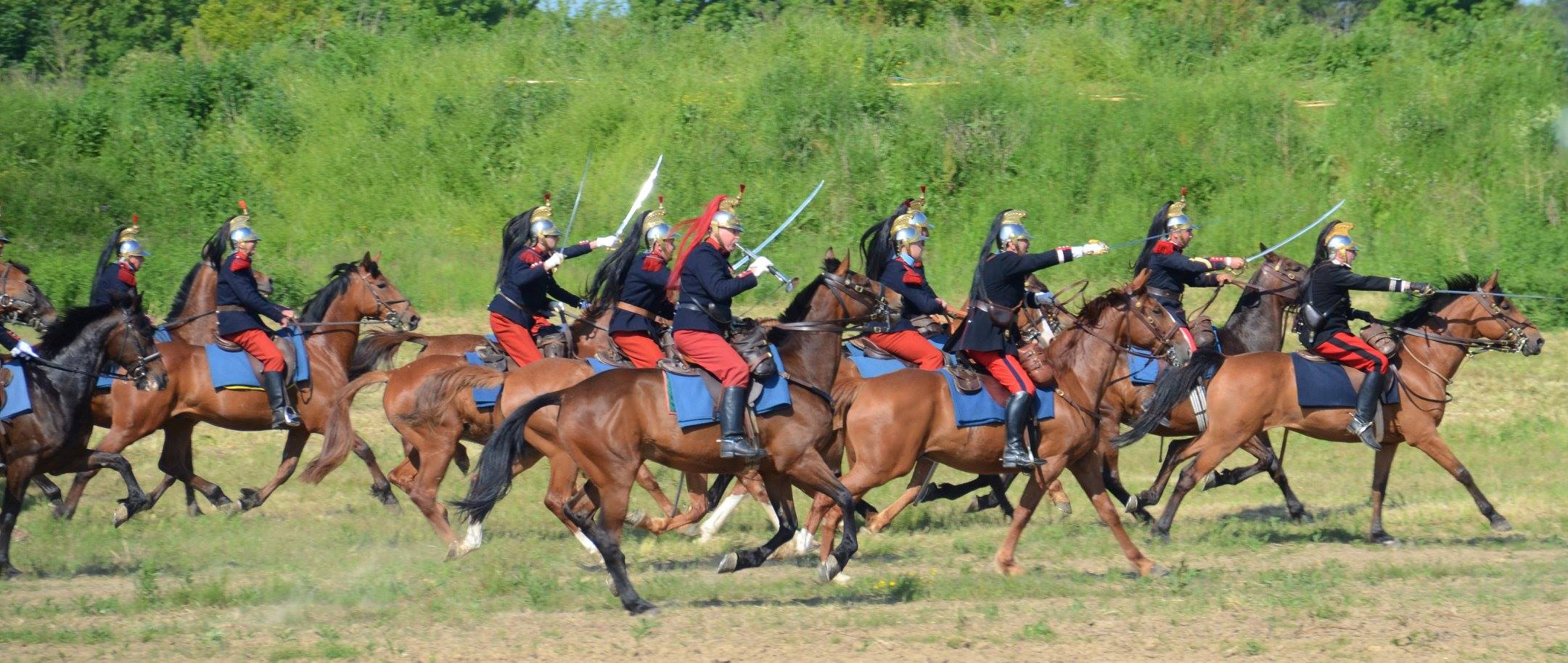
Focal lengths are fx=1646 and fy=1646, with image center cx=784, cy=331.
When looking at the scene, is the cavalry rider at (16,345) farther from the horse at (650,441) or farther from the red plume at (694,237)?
the red plume at (694,237)

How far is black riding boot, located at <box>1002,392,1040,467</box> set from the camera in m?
11.7

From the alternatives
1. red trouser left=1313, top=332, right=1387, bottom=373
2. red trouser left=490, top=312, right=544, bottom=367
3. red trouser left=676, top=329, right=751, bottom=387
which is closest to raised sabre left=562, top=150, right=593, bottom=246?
red trouser left=490, top=312, right=544, bottom=367

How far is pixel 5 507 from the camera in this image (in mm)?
12156

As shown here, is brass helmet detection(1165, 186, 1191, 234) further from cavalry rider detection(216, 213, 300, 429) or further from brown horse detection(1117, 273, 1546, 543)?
cavalry rider detection(216, 213, 300, 429)

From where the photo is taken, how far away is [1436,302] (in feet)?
47.8

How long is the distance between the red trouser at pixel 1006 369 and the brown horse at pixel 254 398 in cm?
629

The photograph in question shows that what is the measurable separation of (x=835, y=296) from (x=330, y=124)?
66.3 feet

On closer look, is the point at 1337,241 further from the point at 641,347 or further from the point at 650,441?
the point at 650,441

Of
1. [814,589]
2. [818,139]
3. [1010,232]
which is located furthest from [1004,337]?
[818,139]

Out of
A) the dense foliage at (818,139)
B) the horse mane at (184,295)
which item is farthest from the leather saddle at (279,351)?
the dense foliage at (818,139)

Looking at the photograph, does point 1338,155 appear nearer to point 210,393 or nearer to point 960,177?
point 960,177

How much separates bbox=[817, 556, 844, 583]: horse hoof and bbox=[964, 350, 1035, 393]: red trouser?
1.78 m

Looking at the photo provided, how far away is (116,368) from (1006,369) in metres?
7.62

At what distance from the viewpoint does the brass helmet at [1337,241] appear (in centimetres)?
1381
